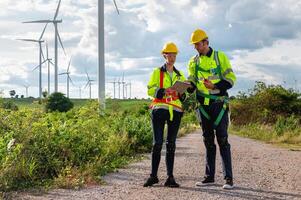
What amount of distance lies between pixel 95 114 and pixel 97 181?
5466 mm

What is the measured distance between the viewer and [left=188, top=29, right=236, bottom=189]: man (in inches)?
373

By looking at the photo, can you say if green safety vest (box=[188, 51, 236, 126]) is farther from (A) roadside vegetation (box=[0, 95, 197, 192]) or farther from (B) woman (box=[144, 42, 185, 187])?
(A) roadside vegetation (box=[0, 95, 197, 192])

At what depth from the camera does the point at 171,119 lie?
9797 millimetres

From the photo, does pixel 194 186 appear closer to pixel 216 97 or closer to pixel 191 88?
pixel 216 97

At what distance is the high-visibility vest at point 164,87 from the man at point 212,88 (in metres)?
0.31

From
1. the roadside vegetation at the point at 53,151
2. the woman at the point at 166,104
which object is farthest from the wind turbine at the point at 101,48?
the woman at the point at 166,104

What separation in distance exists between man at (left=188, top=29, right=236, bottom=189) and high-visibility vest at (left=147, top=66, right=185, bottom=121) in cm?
31

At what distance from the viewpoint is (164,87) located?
9.83m

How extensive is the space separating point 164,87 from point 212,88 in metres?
0.85

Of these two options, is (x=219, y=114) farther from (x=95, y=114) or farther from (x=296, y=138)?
(x=296, y=138)

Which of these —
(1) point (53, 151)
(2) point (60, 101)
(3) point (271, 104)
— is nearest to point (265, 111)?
(3) point (271, 104)

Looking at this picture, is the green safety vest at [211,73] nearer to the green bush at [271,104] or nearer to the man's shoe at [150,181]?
the man's shoe at [150,181]

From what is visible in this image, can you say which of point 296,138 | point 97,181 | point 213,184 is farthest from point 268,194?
point 296,138

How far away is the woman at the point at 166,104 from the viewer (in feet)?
32.1
